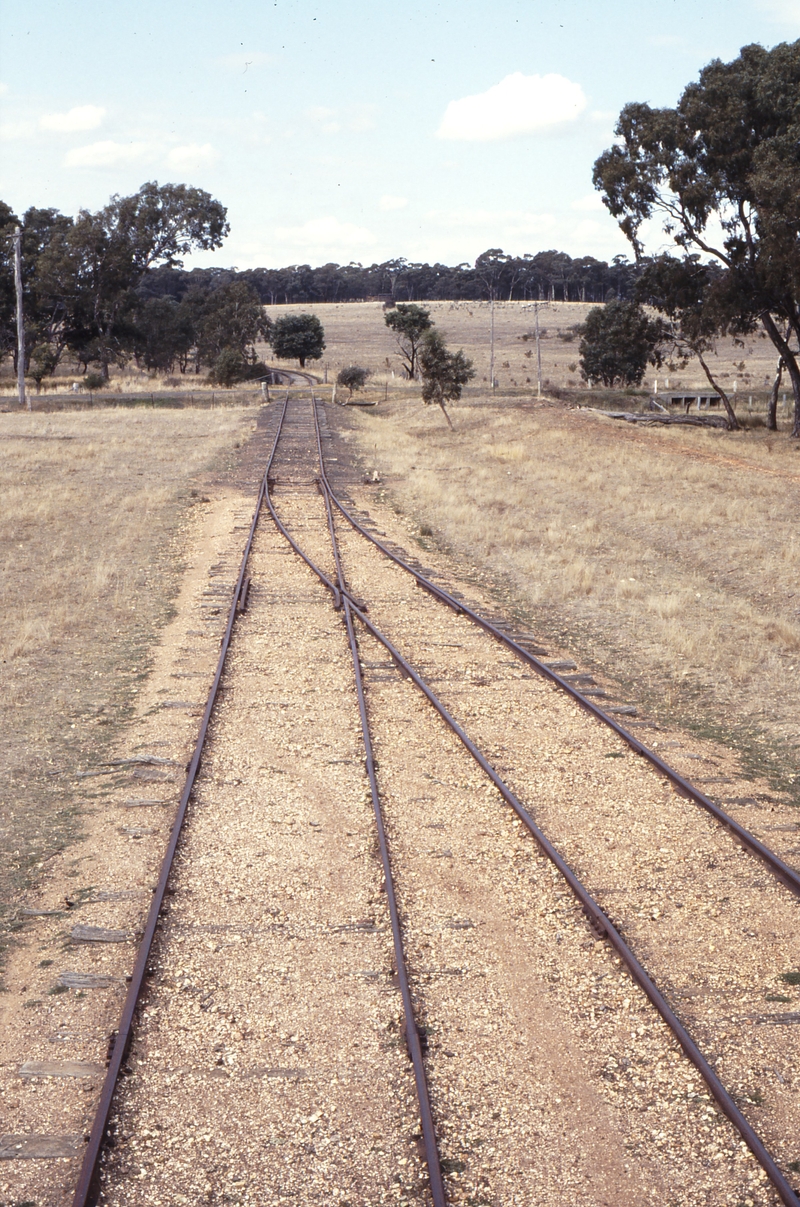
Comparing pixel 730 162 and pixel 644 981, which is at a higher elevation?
pixel 730 162

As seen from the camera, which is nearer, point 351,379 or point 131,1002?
point 131,1002

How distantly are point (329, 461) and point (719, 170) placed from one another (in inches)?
780

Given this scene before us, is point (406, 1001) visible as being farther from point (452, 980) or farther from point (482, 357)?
point (482, 357)

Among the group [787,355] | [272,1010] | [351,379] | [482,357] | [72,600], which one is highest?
[482,357]

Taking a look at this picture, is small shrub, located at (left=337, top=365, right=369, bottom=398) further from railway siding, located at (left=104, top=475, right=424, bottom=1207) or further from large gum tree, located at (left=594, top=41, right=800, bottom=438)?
railway siding, located at (left=104, top=475, right=424, bottom=1207)

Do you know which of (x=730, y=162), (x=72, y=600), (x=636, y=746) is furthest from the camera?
(x=730, y=162)

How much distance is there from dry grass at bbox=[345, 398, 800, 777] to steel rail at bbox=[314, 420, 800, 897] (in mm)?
1116

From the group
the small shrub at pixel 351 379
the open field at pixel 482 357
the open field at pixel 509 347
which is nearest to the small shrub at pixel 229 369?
the open field at pixel 482 357

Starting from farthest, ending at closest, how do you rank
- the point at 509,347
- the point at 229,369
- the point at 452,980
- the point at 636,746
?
the point at 509,347 < the point at 229,369 < the point at 636,746 < the point at 452,980

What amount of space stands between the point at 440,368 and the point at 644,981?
40.3 metres

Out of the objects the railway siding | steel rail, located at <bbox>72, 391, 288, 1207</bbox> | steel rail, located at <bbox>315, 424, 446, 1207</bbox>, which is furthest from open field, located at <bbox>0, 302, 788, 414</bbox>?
the railway siding

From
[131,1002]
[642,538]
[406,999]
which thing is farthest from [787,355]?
[131,1002]

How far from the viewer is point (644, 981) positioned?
6320mm

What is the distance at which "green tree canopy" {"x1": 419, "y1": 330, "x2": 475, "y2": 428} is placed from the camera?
4469 centimetres
